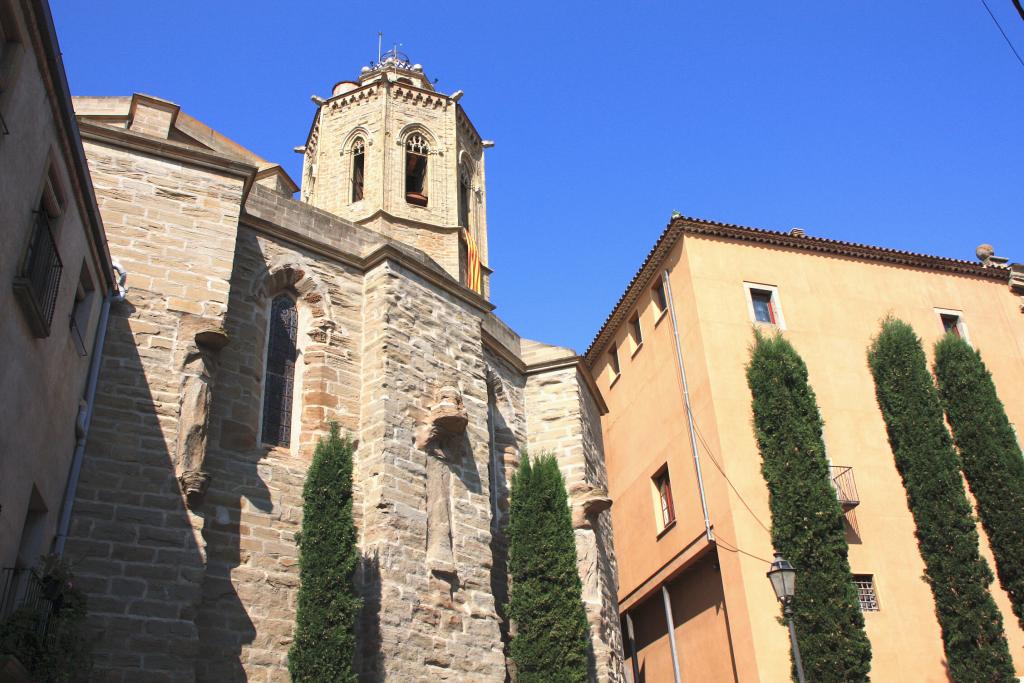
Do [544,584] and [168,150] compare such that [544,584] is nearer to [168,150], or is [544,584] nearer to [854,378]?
[168,150]

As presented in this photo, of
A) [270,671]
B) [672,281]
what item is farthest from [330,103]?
[270,671]

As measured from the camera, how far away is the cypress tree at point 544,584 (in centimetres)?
1294

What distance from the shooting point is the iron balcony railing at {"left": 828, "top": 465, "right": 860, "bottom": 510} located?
1678cm

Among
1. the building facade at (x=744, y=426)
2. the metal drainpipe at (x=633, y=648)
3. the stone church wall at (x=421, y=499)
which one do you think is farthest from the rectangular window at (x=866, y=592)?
the stone church wall at (x=421, y=499)

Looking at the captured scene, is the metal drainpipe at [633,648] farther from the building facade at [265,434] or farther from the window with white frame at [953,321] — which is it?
the window with white frame at [953,321]

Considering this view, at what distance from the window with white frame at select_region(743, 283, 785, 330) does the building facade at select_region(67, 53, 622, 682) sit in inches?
199

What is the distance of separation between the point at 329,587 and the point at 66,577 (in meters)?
3.13

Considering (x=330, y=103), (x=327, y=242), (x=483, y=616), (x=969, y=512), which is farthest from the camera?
(x=330, y=103)

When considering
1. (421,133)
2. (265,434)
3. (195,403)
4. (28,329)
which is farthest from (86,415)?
Answer: (421,133)

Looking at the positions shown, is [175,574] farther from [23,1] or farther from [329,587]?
[23,1]

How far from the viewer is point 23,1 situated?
24.8 feet

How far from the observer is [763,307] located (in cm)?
1945

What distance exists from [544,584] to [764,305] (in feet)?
28.4

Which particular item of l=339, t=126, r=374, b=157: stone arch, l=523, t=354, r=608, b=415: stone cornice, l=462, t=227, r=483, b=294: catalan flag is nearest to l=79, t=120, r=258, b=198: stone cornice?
l=523, t=354, r=608, b=415: stone cornice
